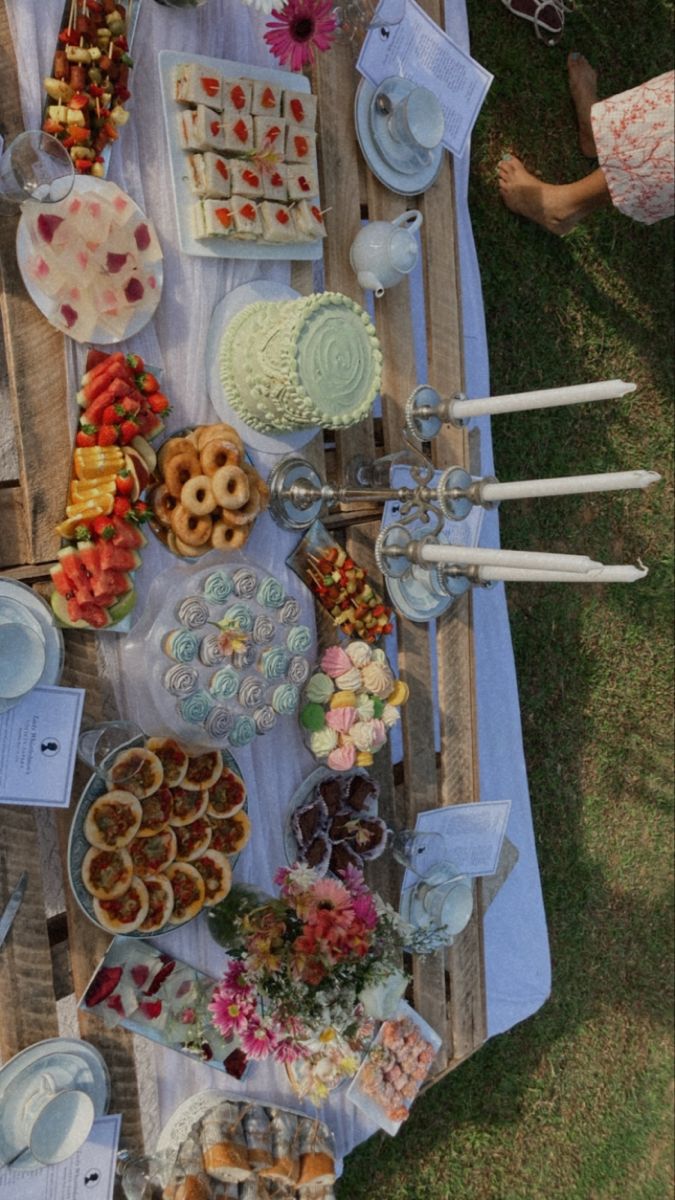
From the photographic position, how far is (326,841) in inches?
104

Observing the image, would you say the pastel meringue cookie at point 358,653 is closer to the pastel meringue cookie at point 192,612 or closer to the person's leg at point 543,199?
the pastel meringue cookie at point 192,612

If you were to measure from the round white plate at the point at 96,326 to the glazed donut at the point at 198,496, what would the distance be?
36 centimetres

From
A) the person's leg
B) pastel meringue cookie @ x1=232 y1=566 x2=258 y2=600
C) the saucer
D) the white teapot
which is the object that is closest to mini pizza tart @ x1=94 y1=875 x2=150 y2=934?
pastel meringue cookie @ x1=232 y1=566 x2=258 y2=600

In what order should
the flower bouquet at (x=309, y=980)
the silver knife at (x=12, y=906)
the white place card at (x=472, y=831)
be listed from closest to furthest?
the silver knife at (x=12, y=906) < the flower bouquet at (x=309, y=980) < the white place card at (x=472, y=831)

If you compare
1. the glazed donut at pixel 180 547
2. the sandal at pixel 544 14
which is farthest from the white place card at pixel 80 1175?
the sandal at pixel 544 14

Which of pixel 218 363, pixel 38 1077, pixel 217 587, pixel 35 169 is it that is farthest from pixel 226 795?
pixel 35 169

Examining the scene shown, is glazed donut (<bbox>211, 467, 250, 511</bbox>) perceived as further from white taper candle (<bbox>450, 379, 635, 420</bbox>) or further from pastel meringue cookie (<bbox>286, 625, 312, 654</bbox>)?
white taper candle (<bbox>450, 379, 635, 420</bbox>)

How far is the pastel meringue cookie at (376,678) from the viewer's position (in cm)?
261

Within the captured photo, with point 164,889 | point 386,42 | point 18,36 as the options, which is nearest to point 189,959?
point 164,889

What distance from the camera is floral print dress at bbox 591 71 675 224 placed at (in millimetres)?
3012

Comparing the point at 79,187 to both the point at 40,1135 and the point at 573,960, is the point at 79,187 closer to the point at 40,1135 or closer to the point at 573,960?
the point at 40,1135

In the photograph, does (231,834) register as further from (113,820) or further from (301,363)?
(301,363)

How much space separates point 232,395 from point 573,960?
127 inches

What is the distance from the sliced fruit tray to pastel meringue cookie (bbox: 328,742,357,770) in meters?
0.71
